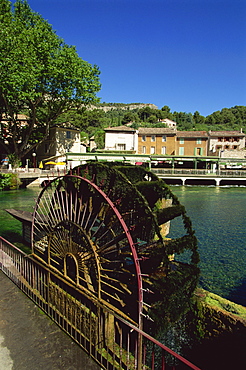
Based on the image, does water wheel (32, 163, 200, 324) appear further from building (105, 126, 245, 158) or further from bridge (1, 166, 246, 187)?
building (105, 126, 245, 158)

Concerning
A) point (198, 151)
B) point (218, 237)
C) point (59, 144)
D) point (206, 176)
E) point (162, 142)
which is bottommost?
point (218, 237)

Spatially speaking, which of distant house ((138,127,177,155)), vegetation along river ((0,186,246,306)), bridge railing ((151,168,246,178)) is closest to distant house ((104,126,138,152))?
distant house ((138,127,177,155))

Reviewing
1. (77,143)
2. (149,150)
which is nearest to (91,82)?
(77,143)

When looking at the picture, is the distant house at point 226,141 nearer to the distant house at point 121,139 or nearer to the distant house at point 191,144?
the distant house at point 191,144

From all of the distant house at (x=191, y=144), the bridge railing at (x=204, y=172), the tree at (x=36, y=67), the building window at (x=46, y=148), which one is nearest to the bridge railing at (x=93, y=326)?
the tree at (x=36, y=67)

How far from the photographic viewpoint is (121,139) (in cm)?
5397

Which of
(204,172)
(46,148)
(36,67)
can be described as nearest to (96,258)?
(36,67)

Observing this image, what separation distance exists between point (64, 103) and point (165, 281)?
32685 mm

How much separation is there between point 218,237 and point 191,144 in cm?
4345

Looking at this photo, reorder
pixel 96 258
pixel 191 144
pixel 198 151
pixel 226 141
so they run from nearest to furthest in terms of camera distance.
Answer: pixel 96 258, pixel 191 144, pixel 198 151, pixel 226 141

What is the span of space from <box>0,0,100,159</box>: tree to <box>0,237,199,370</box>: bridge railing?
25.9 metres

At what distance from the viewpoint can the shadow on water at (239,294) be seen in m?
8.23

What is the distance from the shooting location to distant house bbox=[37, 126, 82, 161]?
44.3 metres

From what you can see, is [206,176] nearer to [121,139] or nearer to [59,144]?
[121,139]
